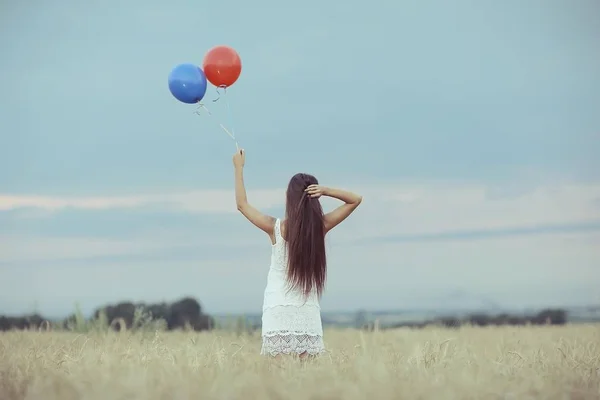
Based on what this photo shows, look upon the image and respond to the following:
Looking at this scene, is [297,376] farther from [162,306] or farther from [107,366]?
[162,306]

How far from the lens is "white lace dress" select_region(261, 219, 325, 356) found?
26.3 ft

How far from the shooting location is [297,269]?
8.00 metres

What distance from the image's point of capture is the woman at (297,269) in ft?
26.2

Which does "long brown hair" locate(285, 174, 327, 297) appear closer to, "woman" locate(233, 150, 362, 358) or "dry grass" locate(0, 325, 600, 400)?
"woman" locate(233, 150, 362, 358)

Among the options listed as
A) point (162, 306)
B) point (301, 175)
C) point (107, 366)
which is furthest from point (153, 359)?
point (162, 306)

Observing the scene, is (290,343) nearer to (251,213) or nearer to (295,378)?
(251,213)

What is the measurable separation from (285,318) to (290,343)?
22 centimetres

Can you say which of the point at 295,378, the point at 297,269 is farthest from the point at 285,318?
the point at 295,378

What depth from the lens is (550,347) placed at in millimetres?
10359

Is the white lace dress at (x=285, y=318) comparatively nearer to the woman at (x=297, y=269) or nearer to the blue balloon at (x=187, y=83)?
the woman at (x=297, y=269)

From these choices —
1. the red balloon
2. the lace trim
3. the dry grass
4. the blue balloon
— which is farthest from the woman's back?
the red balloon

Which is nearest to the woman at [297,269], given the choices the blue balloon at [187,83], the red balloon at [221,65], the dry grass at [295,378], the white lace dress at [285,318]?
the white lace dress at [285,318]

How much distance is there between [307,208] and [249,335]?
5355 mm

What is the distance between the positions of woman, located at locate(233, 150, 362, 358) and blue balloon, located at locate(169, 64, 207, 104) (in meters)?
1.53
